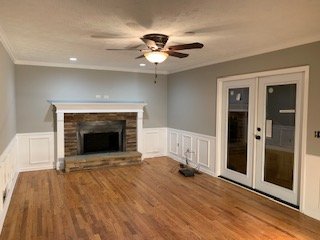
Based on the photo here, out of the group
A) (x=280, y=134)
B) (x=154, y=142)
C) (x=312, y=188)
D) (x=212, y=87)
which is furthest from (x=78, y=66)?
(x=312, y=188)

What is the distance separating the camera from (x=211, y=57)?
4809 millimetres

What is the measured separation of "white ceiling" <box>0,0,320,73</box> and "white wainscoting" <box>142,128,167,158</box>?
3010 mm

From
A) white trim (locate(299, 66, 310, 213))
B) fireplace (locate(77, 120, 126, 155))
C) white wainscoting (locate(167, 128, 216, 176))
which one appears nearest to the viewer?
white trim (locate(299, 66, 310, 213))

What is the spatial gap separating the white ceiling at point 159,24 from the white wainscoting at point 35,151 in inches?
82.2

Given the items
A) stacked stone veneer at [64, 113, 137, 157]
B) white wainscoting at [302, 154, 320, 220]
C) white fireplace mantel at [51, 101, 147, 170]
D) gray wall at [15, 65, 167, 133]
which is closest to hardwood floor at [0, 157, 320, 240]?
white wainscoting at [302, 154, 320, 220]

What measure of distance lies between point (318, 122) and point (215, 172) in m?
2.42

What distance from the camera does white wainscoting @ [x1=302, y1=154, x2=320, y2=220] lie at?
3320mm

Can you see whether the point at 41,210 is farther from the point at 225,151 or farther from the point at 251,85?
the point at 251,85

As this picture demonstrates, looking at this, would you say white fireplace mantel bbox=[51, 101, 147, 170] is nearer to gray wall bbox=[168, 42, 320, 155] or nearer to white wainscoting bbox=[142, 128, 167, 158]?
white wainscoting bbox=[142, 128, 167, 158]

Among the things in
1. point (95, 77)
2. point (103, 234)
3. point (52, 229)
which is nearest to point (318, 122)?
point (103, 234)

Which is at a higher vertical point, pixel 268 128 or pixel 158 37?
pixel 158 37

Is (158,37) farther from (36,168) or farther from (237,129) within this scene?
(36,168)

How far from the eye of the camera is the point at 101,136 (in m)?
6.37

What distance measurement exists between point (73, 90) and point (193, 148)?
3.19 metres
